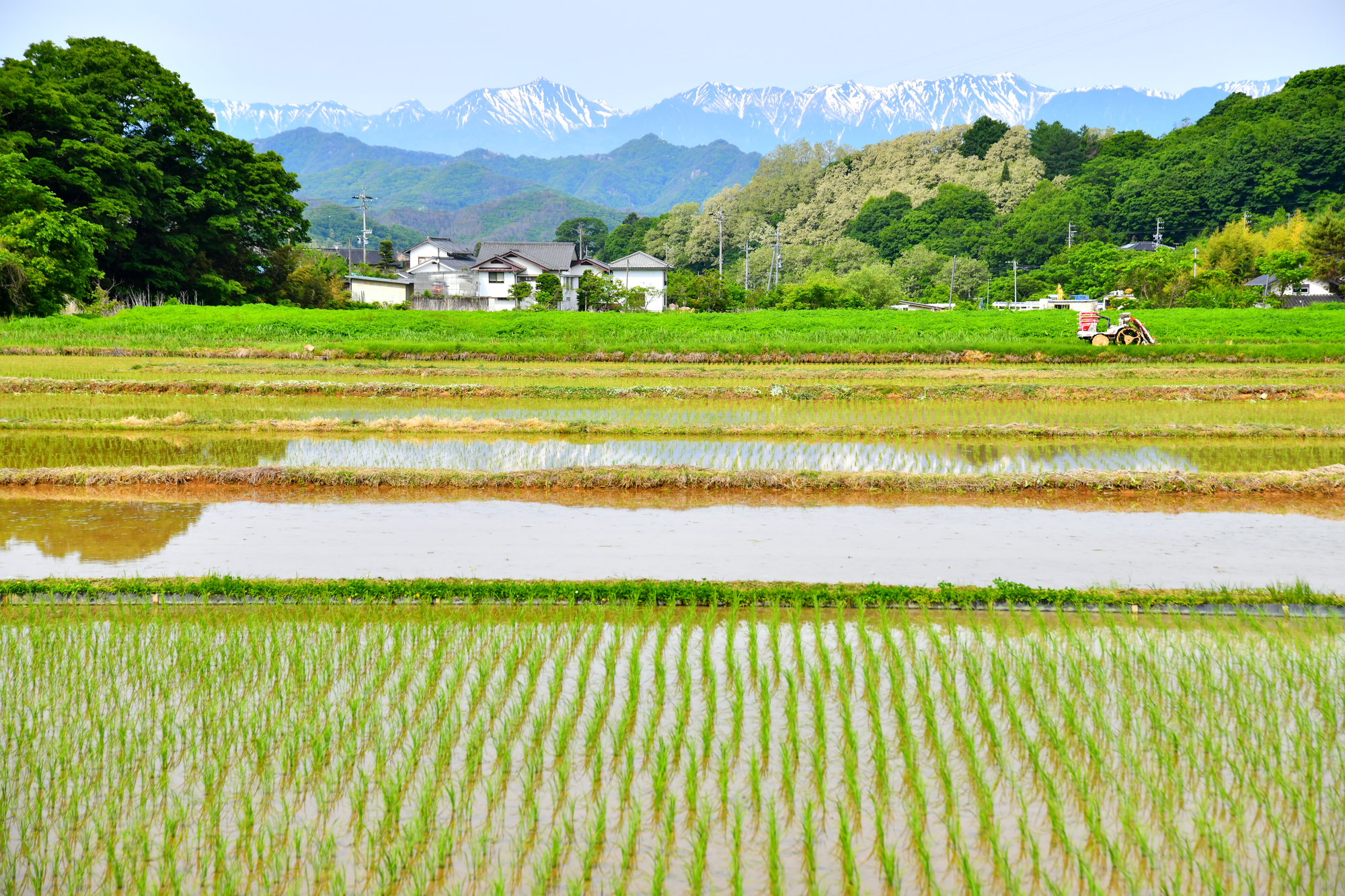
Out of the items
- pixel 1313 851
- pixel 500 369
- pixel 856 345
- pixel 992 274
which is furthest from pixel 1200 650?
pixel 992 274

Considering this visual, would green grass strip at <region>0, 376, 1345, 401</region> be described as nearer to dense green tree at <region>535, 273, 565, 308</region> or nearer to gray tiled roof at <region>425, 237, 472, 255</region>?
dense green tree at <region>535, 273, 565, 308</region>

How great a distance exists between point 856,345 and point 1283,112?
58637 mm

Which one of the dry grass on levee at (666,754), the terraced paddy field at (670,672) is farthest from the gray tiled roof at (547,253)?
the dry grass on levee at (666,754)

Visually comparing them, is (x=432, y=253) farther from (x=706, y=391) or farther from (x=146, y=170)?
(x=706, y=391)

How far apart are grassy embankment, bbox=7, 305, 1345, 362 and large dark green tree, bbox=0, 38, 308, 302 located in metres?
6.42

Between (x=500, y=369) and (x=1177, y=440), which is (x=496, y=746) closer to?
(x=1177, y=440)

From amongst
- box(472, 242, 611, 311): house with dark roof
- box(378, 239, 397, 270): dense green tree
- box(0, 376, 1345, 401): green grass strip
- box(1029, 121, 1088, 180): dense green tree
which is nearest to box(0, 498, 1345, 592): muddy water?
box(0, 376, 1345, 401): green grass strip

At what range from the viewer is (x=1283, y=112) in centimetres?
6388

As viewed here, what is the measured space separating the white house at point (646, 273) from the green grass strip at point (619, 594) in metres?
46.1

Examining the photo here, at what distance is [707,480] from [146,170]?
29.9m

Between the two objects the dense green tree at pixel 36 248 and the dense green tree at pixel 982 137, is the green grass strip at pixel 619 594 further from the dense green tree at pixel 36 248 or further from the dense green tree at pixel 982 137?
the dense green tree at pixel 982 137

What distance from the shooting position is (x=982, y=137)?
257 ft

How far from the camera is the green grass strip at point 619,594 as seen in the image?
18.5ft

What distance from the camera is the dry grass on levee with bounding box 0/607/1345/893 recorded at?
10.0 ft
